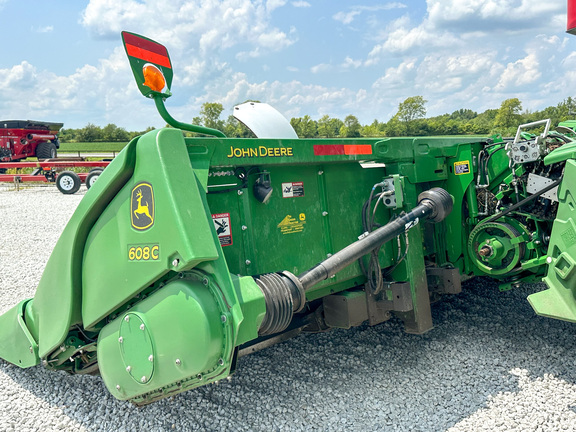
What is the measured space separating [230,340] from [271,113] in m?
1.99

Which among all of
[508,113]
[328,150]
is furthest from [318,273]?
[508,113]

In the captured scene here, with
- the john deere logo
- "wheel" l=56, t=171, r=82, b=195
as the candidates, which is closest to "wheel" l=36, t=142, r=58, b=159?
"wheel" l=56, t=171, r=82, b=195

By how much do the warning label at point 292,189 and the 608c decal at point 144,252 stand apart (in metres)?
1.02

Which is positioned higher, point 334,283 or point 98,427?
point 334,283

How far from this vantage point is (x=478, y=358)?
12.0ft

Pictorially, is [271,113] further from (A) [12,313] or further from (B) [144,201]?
(A) [12,313]

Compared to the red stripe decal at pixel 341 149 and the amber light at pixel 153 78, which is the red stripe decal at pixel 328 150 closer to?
the red stripe decal at pixel 341 149

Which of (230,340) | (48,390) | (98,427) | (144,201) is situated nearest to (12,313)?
(48,390)

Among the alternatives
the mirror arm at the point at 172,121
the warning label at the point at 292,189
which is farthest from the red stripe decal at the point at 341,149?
the mirror arm at the point at 172,121

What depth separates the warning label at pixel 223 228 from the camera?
290 cm

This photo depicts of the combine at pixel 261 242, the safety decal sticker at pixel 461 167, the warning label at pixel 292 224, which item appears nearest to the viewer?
the combine at pixel 261 242

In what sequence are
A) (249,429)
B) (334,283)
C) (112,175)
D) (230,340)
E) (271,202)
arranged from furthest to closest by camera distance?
(334,283)
(271,202)
(249,429)
(112,175)
(230,340)

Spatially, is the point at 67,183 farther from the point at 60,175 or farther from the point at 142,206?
the point at 142,206

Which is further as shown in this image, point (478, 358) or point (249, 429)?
point (478, 358)
